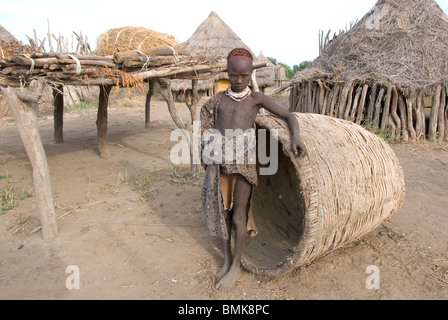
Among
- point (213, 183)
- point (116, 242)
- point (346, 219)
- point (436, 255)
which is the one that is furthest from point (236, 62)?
point (436, 255)

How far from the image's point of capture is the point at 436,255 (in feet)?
8.87

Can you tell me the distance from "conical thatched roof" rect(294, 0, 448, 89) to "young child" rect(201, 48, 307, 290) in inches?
244

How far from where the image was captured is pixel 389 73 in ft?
24.6

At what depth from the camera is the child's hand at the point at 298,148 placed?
221cm

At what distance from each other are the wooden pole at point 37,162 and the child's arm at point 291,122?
2.24m

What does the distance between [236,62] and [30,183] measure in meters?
4.29

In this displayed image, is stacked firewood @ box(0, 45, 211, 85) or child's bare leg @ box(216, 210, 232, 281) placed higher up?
stacked firewood @ box(0, 45, 211, 85)

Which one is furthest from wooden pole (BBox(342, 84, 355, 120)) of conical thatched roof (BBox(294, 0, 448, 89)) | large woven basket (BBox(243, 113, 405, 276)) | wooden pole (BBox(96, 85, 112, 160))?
wooden pole (BBox(96, 85, 112, 160))

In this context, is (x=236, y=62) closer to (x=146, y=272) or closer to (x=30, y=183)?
(x=146, y=272)

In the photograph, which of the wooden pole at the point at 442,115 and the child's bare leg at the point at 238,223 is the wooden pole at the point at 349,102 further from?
the child's bare leg at the point at 238,223

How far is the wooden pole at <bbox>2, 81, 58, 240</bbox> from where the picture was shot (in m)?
3.15

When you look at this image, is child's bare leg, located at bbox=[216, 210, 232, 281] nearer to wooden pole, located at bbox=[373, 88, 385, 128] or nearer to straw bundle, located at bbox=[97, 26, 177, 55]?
straw bundle, located at bbox=[97, 26, 177, 55]

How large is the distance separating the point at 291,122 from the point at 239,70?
53cm


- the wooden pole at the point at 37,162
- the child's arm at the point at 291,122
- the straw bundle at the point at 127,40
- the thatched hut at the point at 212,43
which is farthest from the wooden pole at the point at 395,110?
the wooden pole at the point at 37,162
